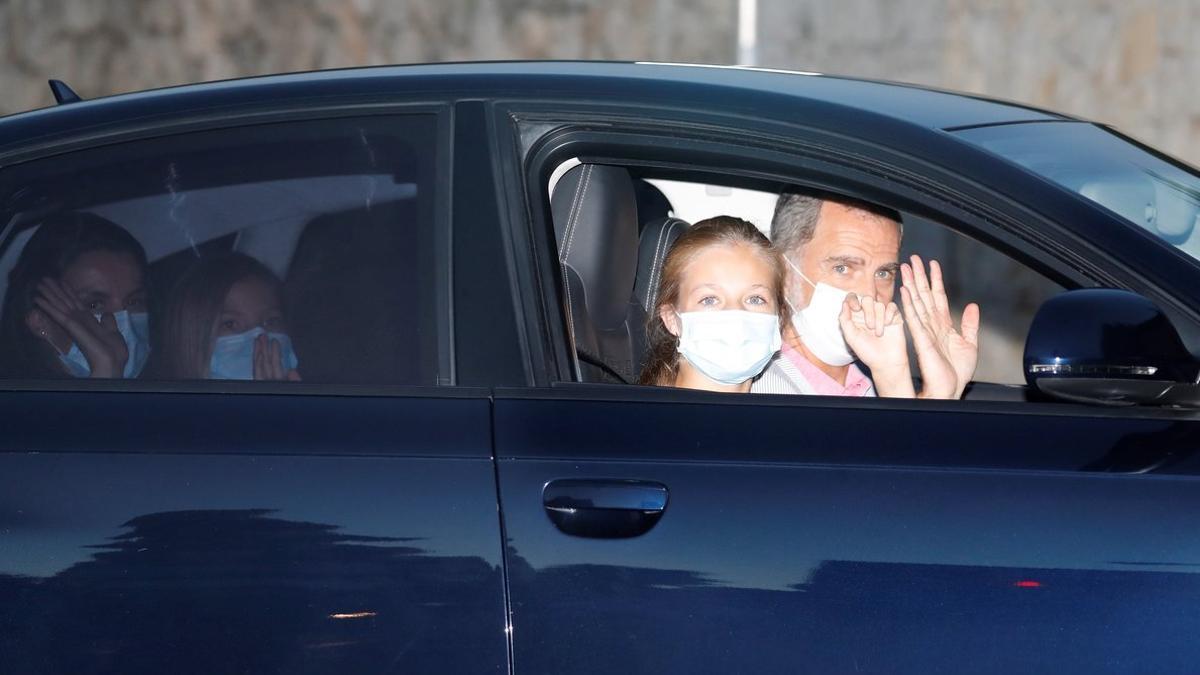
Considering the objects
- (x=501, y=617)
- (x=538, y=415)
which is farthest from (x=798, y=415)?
(x=501, y=617)

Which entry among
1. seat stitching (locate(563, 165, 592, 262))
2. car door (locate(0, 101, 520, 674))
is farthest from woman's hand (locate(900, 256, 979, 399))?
car door (locate(0, 101, 520, 674))

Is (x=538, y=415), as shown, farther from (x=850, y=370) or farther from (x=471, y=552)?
(x=850, y=370)

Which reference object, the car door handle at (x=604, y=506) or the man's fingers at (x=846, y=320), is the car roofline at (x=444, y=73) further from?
the car door handle at (x=604, y=506)

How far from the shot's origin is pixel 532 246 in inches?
90.7

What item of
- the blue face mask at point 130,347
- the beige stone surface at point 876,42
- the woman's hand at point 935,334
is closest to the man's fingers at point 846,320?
the woman's hand at point 935,334

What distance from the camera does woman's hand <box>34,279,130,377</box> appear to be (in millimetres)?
2387

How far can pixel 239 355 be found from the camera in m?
2.35

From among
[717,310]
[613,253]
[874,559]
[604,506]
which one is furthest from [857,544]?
[613,253]

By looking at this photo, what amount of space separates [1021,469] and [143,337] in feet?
4.31

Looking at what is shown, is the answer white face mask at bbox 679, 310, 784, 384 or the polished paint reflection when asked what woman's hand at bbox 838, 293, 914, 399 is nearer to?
white face mask at bbox 679, 310, 784, 384

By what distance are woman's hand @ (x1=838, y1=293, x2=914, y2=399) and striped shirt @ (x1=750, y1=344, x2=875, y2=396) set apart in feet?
0.39

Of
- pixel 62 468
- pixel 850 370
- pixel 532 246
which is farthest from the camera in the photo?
pixel 850 370

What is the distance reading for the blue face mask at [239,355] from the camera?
2326 mm

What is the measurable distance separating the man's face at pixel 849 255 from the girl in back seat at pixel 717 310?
96 millimetres
